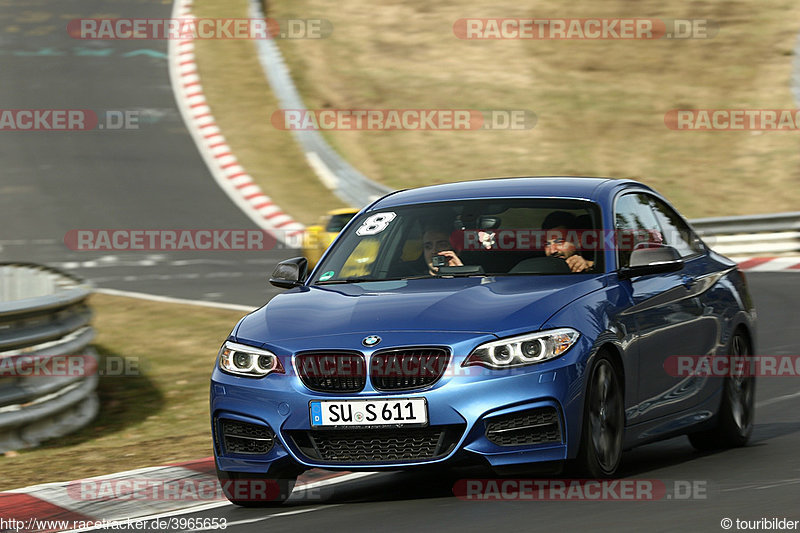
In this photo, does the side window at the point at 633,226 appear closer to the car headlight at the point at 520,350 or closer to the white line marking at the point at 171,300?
the car headlight at the point at 520,350

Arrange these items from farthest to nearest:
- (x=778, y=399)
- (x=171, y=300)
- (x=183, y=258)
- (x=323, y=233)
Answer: (x=183, y=258)
(x=323, y=233)
(x=171, y=300)
(x=778, y=399)

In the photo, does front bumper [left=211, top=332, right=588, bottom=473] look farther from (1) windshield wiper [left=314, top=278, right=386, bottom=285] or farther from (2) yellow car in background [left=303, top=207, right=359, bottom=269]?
(2) yellow car in background [left=303, top=207, right=359, bottom=269]

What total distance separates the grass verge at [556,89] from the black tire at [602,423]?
1722 centimetres

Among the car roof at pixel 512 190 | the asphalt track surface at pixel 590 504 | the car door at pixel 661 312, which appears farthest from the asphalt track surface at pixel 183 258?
the car roof at pixel 512 190

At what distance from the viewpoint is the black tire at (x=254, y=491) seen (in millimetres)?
6957

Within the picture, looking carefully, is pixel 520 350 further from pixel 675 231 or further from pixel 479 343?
pixel 675 231

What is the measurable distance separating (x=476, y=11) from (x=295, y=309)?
95.1 feet

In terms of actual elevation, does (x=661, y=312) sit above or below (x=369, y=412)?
above

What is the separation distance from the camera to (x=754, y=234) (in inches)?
795

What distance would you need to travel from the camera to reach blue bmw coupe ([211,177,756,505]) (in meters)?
6.34

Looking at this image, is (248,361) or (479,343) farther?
(248,361)

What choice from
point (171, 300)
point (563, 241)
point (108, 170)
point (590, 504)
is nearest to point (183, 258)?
point (171, 300)

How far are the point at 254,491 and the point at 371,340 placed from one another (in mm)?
1104

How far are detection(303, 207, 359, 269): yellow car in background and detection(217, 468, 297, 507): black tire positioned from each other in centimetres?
1161
